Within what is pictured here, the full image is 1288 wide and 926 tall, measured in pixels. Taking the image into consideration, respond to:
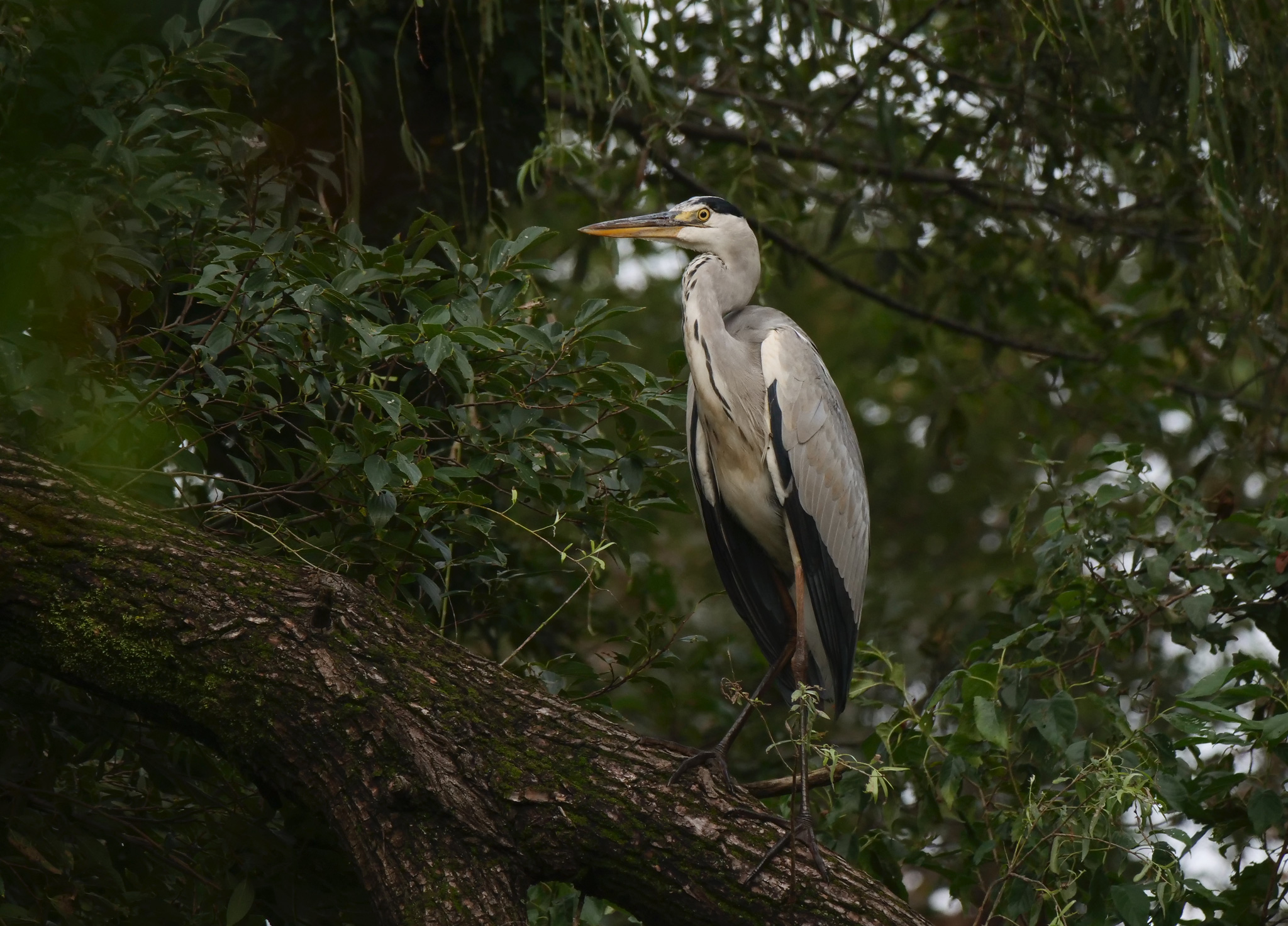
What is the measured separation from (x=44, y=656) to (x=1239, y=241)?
9.38ft

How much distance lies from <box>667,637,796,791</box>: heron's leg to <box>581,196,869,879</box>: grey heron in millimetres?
11

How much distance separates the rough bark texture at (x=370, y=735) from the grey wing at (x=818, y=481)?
1077 millimetres

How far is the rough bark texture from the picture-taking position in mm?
2176

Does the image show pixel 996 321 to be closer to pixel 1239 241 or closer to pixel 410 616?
pixel 1239 241

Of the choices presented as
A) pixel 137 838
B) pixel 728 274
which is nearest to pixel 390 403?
pixel 137 838

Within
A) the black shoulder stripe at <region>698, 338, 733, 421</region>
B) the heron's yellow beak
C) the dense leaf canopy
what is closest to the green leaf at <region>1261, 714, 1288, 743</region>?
the dense leaf canopy

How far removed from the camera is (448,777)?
2.21 meters

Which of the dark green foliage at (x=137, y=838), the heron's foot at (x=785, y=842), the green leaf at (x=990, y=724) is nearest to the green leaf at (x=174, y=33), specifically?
the dark green foliage at (x=137, y=838)

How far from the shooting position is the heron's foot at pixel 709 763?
7.67ft

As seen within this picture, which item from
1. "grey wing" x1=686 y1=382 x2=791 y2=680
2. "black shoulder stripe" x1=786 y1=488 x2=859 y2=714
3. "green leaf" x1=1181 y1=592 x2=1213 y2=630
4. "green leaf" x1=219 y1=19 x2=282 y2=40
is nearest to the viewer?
"green leaf" x1=219 y1=19 x2=282 y2=40

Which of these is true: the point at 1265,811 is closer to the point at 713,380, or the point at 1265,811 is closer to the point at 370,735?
the point at 713,380

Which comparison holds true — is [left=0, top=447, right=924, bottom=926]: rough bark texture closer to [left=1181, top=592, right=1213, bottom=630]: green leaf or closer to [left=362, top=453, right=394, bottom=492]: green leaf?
[left=362, top=453, right=394, bottom=492]: green leaf

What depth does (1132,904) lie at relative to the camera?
2.42m

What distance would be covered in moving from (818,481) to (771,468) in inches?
7.0
